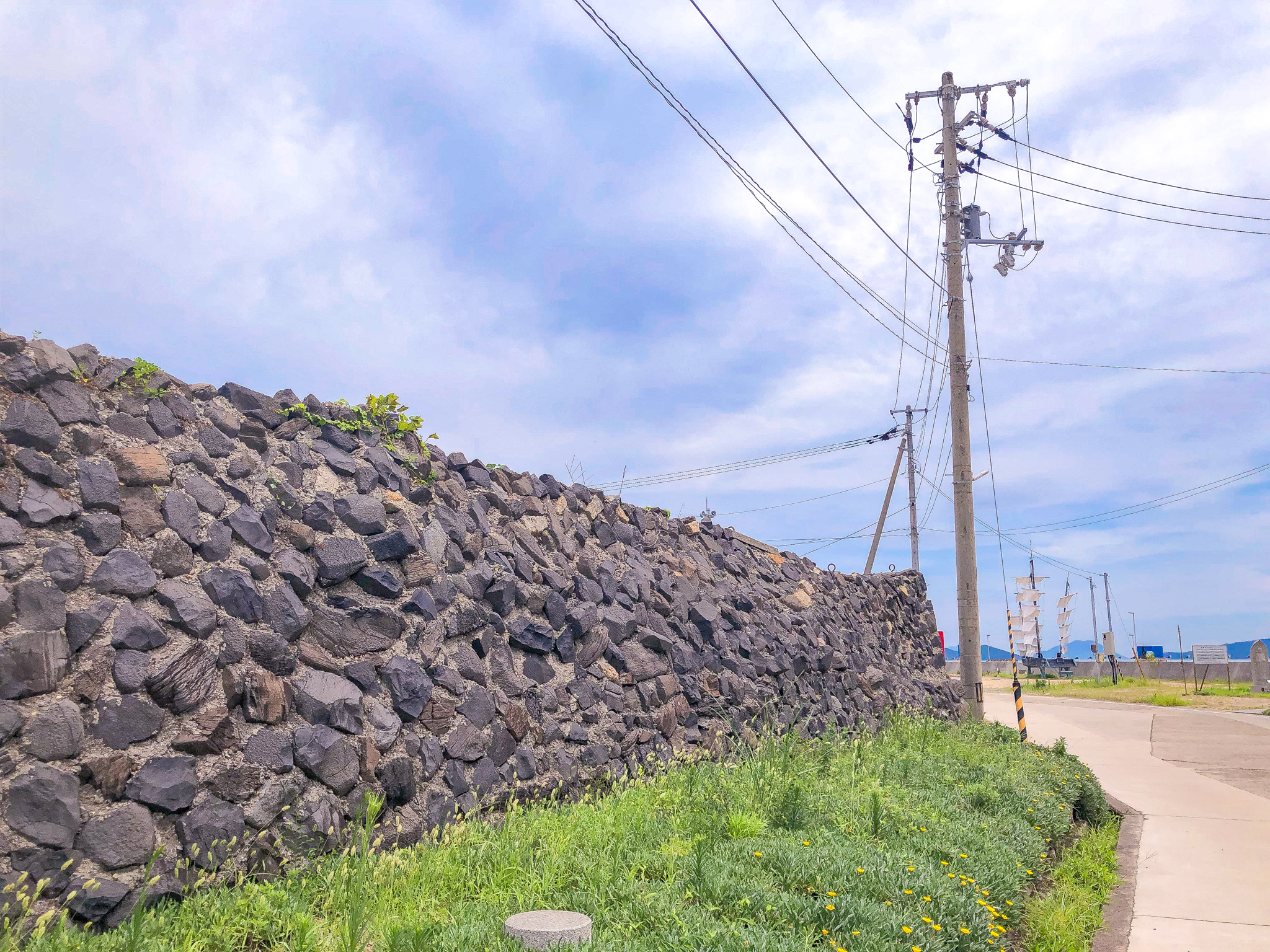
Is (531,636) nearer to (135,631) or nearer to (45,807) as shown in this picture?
(135,631)

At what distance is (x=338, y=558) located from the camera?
20.1 feet

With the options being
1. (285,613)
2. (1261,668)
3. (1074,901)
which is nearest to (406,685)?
(285,613)

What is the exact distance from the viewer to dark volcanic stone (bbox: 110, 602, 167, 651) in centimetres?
476

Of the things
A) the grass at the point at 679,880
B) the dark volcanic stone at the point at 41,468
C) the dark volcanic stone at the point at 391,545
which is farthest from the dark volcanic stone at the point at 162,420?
the grass at the point at 679,880

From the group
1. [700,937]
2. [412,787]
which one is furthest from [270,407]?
[700,937]

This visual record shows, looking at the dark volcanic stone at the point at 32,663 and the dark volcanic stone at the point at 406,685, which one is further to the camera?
the dark volcanic stone at the point at 406,685

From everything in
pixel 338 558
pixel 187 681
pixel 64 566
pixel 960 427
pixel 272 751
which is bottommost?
pixel 272 751

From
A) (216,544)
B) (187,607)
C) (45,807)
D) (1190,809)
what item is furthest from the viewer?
(1190,809)

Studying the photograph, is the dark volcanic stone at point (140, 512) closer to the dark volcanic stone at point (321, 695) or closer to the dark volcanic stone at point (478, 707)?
the dark volcanic stone at point (321, 695)

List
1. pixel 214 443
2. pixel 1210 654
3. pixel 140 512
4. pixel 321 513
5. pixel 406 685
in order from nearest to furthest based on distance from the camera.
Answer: pixel 140 512 → pixel 214 443 → pixel 406 685 → pixel 321 513 → pixel 1210 654

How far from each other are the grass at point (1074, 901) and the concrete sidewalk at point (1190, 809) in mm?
284

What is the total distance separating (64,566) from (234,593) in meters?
0.95

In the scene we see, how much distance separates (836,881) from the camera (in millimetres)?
Answer: 5039

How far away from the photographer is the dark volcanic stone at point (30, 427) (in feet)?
16.0
